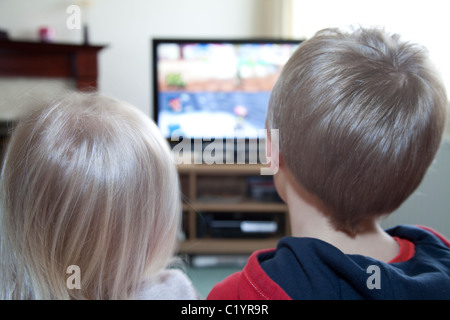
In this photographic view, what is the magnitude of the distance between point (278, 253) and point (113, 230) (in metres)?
0.24

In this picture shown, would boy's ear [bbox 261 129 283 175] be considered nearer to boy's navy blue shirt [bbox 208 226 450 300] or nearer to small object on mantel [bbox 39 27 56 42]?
boy's navy blue shirt [bbox 208 226 450 300]

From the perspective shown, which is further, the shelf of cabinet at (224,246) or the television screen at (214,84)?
the television screen at (214,84)

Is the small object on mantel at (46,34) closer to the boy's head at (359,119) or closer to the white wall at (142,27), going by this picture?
the white wall at (142,27)

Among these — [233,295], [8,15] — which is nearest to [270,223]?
[233,295]

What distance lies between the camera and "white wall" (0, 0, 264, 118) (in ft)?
10.9

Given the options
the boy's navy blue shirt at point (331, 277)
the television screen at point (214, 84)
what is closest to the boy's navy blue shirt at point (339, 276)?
the boy's navy blue shirt at point (331, 277)

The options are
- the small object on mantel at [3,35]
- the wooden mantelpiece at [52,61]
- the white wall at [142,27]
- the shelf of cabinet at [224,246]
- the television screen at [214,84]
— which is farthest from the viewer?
the white wall at [142,27]

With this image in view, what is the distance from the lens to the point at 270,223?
2.61 metres

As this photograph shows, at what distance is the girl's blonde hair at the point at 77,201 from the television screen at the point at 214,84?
2032 millimetres

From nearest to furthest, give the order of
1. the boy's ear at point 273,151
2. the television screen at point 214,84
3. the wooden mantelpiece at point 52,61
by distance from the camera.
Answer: the boy's ear at point 273,151 < the television screen at point 214,84 < the wooden mantelpiece at point 52,61

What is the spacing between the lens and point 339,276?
535mm

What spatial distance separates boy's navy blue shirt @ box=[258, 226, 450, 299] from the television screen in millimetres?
2150

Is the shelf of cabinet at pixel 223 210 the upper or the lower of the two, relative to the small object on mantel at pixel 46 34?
lower

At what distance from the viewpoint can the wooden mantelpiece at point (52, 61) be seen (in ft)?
9.80
